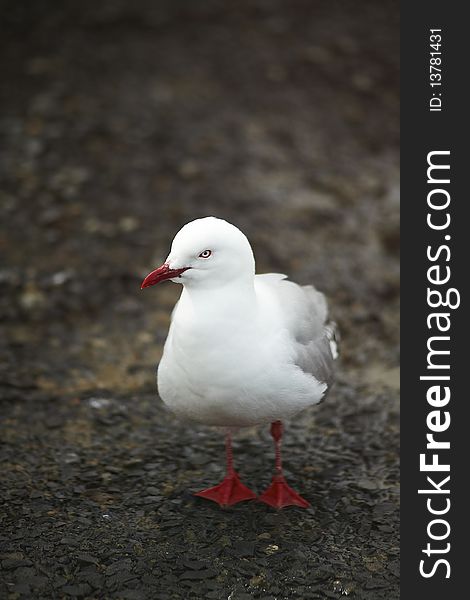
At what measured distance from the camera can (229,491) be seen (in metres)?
4.93

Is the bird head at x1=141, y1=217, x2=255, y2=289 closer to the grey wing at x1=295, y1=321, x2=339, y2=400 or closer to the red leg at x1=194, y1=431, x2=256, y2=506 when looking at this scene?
the grey wing at x1=295, y1=321, x2=339, y2=400

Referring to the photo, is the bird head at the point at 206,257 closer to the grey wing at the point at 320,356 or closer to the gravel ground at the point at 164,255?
the grey wing at the point at 320,356

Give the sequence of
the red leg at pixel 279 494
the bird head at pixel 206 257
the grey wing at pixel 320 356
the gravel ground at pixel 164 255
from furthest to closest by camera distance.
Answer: the red leg at pixel 279 494 → the grey wing at pixel 320 356 → the gravel ground at pixel 164 255 → the bird head at pixel 206 257

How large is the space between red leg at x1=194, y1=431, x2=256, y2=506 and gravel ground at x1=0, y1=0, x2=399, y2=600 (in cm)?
7

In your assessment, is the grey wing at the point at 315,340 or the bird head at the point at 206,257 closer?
the bird head at the point at 206,257

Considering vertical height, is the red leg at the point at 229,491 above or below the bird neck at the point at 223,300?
below

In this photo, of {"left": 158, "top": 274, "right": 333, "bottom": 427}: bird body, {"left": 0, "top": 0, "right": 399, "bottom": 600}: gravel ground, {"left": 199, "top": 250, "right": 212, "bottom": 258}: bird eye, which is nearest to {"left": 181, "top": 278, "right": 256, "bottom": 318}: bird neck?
{"left": 158, "top": 274, "right": 333, "bottom": 427}: bird body

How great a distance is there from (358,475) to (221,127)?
5.13 metres

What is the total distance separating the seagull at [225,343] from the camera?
4.27m

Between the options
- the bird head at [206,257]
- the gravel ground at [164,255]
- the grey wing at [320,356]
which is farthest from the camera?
the grey wing at [320,356]

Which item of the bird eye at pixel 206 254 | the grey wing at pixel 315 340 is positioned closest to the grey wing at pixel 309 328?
the grey wing at pixel 315 340

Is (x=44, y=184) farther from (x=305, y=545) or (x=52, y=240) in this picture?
(x=305, y=545)

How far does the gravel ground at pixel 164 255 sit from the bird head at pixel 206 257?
4.38 ft

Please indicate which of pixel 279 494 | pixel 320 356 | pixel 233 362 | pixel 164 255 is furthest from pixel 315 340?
pixel 164 255
